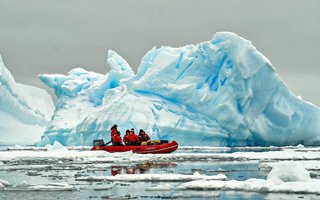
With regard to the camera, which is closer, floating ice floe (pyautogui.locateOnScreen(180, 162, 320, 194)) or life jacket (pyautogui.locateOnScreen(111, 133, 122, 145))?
floating ice floe (pyautogui.locateOnScreen(180, 162, 320, 194))

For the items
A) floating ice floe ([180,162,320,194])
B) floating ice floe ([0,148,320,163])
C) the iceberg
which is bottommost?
floating ice floe ([180,162,320,194])

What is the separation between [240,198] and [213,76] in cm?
2325

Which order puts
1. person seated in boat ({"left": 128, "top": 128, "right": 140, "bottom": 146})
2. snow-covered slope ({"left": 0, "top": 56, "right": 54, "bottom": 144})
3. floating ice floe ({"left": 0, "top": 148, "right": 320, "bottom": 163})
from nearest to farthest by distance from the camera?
floating ice floe ({"left": 0, "top": 148, "right": 320, "bottom": 163})
person seated in boat ({"left": 128, "top": 128, "right": 140, "bottom": 146})
snow-covered slope ({"left": 0, "top": 56, "right": 54, "bottom": 144})

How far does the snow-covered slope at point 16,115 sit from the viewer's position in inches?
1880

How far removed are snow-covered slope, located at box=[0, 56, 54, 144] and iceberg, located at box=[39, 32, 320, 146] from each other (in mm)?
17113

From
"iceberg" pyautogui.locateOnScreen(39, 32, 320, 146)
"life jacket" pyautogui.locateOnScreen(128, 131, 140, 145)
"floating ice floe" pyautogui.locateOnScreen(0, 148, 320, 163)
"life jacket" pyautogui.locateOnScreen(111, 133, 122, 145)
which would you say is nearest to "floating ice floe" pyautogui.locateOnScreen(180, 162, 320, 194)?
"floating ice floe" pyautogui.locateOnScreen(0, 148, 320, 163)

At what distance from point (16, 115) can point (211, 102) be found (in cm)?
2776

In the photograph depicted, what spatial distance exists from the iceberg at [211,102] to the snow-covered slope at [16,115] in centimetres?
1711

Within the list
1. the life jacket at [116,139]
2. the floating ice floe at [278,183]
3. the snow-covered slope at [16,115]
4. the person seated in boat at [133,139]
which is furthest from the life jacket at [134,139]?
the snow-covered slope at [16,115]

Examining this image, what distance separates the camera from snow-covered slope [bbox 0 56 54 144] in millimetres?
47750

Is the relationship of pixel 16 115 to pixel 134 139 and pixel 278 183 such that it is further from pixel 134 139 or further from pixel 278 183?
pixel 278 183

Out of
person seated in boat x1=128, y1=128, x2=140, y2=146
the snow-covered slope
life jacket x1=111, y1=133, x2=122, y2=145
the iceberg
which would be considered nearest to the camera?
person seated in boat x1=128, y1=128, x2=140, y2=146

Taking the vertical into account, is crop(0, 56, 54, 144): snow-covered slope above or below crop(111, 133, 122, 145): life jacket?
above

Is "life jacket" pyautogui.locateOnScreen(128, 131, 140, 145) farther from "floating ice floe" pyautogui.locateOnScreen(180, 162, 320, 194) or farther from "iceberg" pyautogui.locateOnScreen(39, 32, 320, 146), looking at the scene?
"floating ice floe" pyautogui.locateOnScreen(180, 162, 320, 194)
